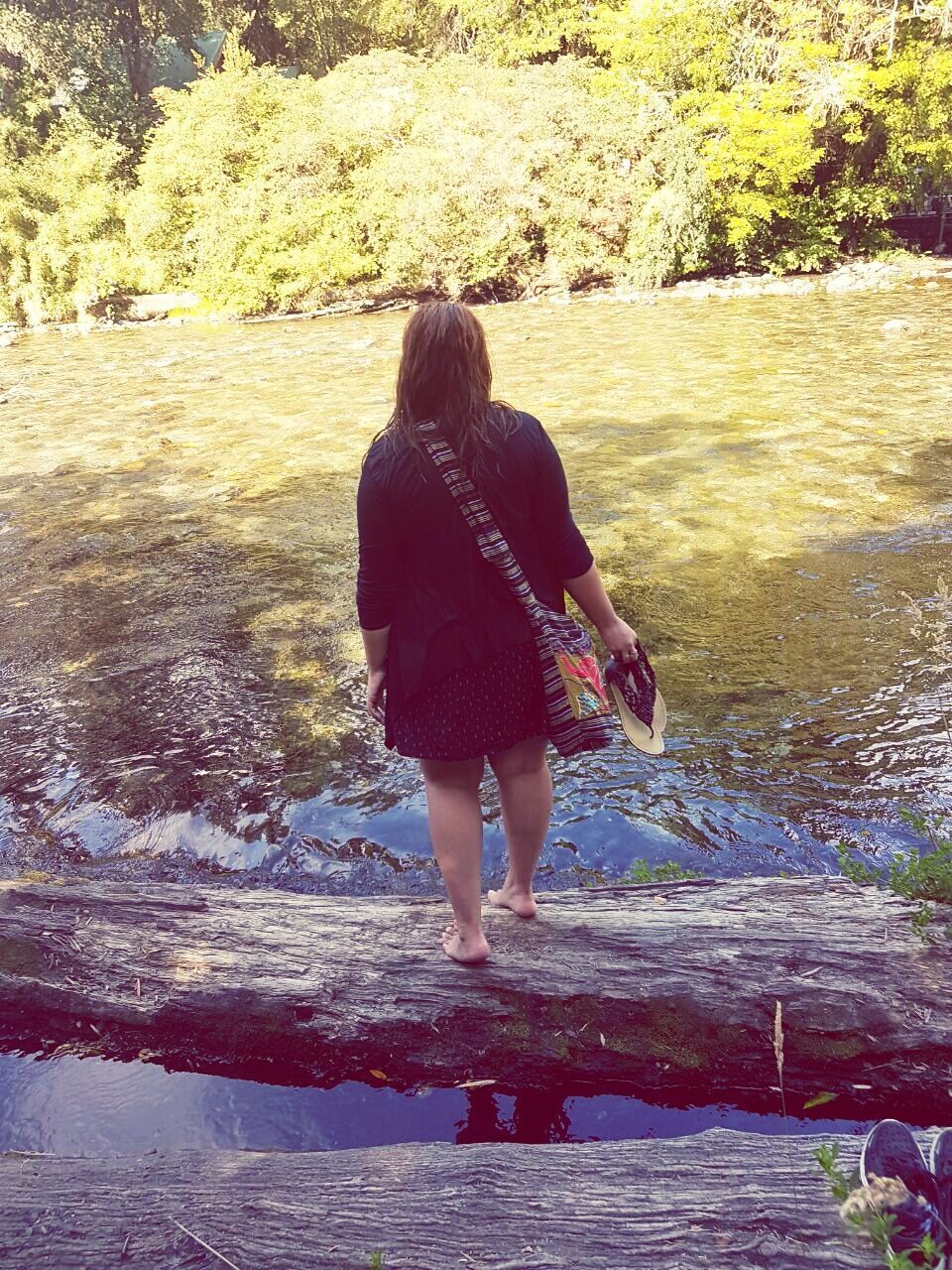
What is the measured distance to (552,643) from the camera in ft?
8.09

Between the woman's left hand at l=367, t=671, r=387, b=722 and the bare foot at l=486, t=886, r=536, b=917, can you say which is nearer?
the woman's left hand at l=367, t=671, r=387, b=722

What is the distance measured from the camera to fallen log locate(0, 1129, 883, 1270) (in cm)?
182

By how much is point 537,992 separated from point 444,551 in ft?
4.08

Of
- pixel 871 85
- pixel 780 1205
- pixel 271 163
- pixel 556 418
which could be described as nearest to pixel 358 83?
pixel 271 163

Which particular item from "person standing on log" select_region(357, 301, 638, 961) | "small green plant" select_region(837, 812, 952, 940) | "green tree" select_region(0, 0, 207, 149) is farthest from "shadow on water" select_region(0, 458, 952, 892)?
"green tree" select_region(0, 0, 207, 149)

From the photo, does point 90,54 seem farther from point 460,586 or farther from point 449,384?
point 460,586

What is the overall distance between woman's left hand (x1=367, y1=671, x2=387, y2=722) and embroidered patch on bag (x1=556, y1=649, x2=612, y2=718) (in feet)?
1.58

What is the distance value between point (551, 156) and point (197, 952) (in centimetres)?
2007

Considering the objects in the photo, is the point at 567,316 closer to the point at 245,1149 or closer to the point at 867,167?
the point at 867,167

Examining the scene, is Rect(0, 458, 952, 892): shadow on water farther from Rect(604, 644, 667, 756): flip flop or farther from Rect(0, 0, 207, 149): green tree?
Rect(0, 0, 207, 149): green tree

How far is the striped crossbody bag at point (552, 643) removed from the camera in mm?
2309

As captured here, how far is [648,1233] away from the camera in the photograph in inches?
73.2

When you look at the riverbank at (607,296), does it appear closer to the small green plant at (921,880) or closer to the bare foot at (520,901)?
the small green plant at (921,880)

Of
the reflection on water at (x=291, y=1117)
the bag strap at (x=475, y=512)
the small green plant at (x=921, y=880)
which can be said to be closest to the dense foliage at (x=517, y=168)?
the small green plant at (x=921, y=880)
